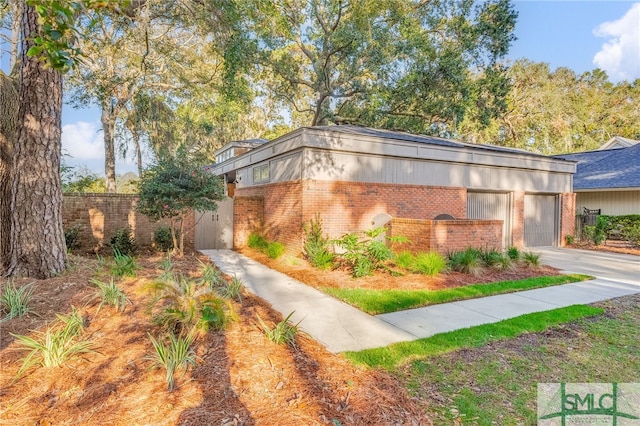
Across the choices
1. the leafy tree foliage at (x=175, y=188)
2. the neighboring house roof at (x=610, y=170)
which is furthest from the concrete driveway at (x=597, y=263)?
the leafy tree foliage at (x=175, y=188)

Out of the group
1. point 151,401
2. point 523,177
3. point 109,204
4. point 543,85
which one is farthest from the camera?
point 543,85

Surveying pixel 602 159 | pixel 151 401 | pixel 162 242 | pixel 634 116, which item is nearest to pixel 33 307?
pixel 151 401

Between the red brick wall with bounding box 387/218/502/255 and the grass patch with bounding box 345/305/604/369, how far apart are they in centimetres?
313

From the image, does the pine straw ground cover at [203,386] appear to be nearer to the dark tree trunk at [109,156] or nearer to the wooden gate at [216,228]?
the wooden gate at [216,228]

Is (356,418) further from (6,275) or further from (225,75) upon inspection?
(225,75)

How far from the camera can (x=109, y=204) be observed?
1079 cm

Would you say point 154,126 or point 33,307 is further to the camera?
point 154,126

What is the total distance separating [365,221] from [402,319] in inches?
207

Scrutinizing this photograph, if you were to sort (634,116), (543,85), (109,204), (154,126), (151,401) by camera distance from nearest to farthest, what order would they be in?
1. (151,401)
2. (109,204)
3. (154,126)
4. (543,85)
5. (634,116)

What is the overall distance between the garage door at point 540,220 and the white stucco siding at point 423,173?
19.3 inches

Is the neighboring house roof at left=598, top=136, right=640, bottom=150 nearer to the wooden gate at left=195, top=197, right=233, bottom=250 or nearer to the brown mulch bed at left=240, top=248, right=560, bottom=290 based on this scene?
the brown mulch bed at left=240, top=248, right=560, bottom=290

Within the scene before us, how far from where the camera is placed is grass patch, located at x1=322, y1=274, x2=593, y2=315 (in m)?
5.53

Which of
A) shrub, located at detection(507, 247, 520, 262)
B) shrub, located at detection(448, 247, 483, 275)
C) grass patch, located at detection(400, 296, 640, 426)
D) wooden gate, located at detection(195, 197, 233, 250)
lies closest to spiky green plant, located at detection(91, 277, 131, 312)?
grass patch, located at detection(400, 296, 640, 426)

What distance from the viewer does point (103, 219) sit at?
10.7 m
